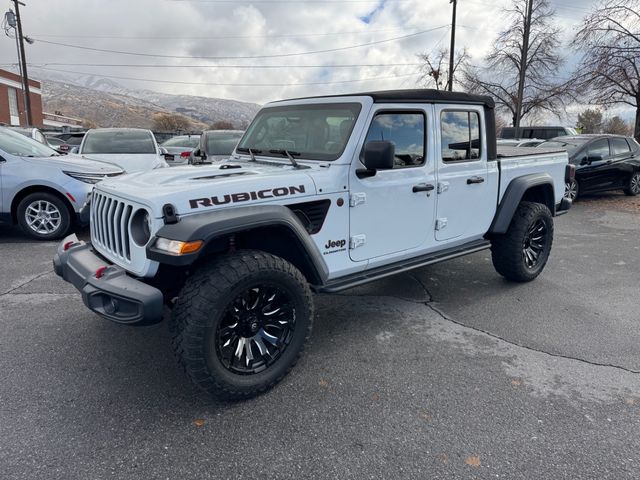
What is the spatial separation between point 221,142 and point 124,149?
183 centimetres

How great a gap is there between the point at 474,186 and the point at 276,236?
217cm

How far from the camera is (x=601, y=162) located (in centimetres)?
1085

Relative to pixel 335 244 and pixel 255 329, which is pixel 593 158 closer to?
pixel 335 244

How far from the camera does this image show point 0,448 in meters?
2.40

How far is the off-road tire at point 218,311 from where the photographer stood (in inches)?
101

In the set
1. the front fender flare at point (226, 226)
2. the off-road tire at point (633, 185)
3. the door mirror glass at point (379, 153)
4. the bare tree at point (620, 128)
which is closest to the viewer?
the front fender flare at point (226, 226)

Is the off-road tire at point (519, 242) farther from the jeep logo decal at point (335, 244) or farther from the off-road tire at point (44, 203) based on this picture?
the off-road tire at point (44, 203)

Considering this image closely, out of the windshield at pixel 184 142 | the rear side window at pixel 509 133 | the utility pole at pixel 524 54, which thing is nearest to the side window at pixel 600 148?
the rear side window at pixel 509 133

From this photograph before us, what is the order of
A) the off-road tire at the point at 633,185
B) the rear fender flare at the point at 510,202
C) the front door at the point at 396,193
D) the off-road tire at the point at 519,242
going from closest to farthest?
the front door at the point at 396,193 < the rear fender flare at the point at 510,202 < the off-road tire at the point at 519,242 < the off-road tire at the point at 633,185

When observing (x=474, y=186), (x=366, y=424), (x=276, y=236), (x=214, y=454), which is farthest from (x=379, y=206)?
(x=214, y=454)

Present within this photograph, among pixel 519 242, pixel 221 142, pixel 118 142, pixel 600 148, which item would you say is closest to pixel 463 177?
pixel 519 242

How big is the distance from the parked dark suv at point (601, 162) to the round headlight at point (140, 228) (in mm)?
10056

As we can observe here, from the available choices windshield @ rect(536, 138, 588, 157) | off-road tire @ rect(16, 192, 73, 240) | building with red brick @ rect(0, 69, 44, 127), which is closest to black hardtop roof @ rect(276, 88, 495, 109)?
off-road tire @ rect(16, 192, 73, 240)

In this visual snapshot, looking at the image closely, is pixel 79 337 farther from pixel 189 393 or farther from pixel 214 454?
pixel 214 454
